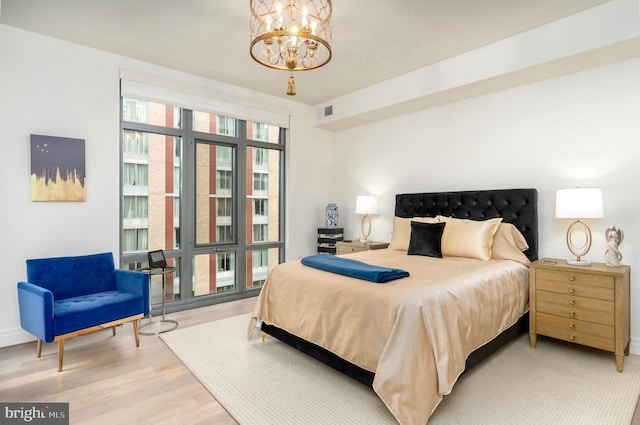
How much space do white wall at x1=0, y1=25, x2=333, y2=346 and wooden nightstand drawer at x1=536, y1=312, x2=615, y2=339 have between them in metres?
4.10

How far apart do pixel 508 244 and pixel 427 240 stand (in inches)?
29.3

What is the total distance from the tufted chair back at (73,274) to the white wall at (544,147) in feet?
11.1

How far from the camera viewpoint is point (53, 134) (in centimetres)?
322

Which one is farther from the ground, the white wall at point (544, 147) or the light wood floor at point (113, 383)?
the white wall at point (544, 147)

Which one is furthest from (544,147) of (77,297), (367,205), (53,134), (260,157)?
(53,134)

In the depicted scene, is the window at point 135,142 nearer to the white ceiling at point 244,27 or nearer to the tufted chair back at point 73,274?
the white ceiling at point 244,27

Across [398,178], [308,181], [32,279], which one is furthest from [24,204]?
[398,178]

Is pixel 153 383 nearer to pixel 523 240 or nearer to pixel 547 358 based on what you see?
pixel 547 358

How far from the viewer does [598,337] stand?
8.65ft

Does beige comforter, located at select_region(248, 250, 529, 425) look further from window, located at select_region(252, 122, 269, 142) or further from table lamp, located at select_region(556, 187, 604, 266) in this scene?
window, located at select_region(252, 122, 269, 142)

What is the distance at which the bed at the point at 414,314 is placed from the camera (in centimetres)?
Result: 192

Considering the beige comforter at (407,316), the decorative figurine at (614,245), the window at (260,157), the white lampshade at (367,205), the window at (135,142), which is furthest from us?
the window at (260,157)

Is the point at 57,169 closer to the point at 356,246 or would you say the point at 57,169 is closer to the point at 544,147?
the point at 356,246

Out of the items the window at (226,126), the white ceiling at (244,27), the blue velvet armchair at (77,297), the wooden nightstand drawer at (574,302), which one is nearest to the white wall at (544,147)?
the wooden nightstand drawer at (574,302)
